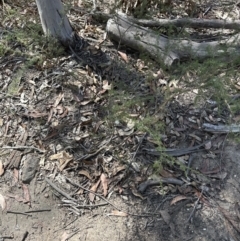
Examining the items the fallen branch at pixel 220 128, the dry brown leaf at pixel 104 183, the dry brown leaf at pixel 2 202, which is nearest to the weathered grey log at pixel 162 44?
the fallen branch at pixel 220 128

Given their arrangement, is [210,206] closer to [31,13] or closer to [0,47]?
[0,47]

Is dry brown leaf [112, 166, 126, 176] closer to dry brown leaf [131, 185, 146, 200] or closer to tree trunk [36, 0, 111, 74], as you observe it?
dry brown leaf [131, 185, 146, 200]

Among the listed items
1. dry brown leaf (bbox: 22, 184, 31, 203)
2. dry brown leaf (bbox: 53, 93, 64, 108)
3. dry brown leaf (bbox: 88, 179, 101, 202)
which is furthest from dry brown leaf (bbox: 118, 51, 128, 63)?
dry brown leaf (bbox: 22, 184, 31, 203)

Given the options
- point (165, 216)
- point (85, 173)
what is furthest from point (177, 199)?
point (85, 173)

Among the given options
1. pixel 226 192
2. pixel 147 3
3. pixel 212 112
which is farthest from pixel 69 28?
pixel 226 192

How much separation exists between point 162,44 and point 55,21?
94cm

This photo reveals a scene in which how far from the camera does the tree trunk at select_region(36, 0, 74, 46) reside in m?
3.05

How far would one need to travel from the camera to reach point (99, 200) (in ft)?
8.53

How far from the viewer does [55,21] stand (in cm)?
314

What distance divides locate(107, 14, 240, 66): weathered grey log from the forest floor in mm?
102

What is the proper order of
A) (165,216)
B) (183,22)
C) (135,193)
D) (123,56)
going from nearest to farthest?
(165,216) → (135,193) → (123,56) → (183,22)

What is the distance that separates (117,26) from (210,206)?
1.76m

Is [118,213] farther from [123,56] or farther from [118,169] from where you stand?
[123,56]

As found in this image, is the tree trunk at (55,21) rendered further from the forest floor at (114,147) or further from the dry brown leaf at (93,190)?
the dry brown leaf at (93,190)
